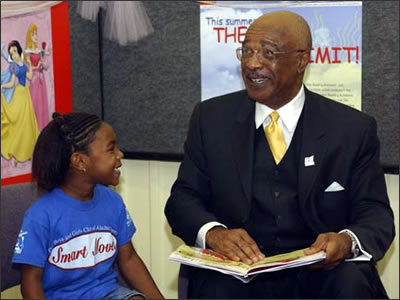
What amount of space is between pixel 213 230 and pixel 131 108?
756 millimetres

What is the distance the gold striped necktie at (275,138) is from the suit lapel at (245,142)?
4cm

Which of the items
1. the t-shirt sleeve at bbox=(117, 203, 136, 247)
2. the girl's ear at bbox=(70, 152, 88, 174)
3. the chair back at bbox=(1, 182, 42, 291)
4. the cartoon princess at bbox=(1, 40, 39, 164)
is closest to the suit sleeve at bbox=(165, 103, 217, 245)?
the t-shirt sleeve at bbox=(117, 203, 136, 247)

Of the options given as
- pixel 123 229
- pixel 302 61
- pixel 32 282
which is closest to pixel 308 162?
pixel 302 61

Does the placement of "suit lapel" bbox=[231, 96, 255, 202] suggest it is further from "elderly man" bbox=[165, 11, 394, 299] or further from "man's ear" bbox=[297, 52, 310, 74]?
"man's ear" bbox=[297, 52, 310, 74]

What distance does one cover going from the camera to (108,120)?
7.68ft

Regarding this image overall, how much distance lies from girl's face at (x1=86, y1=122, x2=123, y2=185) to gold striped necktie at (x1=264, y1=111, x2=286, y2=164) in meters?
0.36

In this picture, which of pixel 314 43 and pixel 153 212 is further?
pixel 153 212

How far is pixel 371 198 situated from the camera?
173 centimetres

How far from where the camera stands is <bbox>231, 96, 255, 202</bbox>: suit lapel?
1.73 metres

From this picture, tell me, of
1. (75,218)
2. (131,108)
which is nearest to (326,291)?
(75,218)

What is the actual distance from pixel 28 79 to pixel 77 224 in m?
0.50

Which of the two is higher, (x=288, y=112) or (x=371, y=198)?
(x=288, y=112)

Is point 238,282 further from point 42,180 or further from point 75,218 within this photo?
point 42,180

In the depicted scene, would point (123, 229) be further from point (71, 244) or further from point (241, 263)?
point (241, 263)
